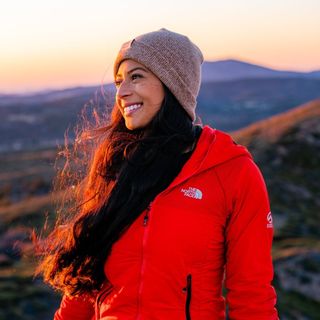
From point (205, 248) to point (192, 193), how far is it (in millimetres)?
305

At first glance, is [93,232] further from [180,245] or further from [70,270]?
[180,245]

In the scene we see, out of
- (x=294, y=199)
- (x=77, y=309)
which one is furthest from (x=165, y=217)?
(x=294, y=199)

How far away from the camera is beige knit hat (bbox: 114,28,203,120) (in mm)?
3518

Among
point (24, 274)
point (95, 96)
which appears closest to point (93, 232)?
point (95, 96)

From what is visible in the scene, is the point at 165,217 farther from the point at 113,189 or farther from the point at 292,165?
the point at 292,165

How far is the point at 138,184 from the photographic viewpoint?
3346 millimetres

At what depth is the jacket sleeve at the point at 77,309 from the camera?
3.76m

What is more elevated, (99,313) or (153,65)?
(153,65)

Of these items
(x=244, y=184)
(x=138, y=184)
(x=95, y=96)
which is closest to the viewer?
(x=244, y=184)

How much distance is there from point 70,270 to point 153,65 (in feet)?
4.50

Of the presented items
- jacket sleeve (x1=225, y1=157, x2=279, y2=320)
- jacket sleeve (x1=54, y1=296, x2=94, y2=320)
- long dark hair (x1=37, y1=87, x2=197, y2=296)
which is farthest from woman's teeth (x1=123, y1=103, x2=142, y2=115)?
jacket sleeve (x1=54, y1=296, x2=94, y2=320)

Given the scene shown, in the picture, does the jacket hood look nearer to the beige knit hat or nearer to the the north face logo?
the the north face logo

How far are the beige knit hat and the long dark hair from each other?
7cm

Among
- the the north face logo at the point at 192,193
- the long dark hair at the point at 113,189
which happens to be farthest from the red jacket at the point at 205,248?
the long dark hair at the point at 113,189
